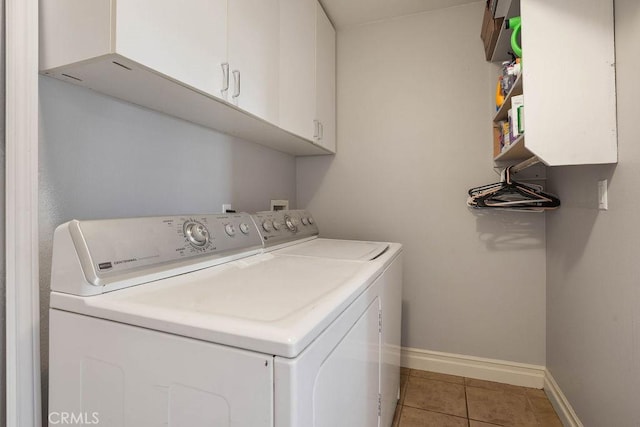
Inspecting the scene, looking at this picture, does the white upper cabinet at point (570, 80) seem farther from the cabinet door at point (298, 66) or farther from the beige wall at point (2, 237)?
the beige wall at point (2, 237)

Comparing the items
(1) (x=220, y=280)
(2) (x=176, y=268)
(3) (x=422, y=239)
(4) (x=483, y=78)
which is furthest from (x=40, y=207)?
(4) (x=483, y=78)

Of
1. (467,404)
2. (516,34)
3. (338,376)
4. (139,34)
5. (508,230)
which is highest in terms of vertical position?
(516,34)

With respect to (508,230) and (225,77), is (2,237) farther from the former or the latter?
(508,230)

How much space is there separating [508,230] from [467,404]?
1085 millimetres

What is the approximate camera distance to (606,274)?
1.21 metres

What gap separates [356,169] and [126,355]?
1.90 metres

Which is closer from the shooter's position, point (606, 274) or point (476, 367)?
point (606, 274)

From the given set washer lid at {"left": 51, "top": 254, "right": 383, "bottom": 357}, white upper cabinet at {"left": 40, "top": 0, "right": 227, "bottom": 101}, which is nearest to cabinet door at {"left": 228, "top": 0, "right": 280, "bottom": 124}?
white upper cabinet at {"left": 40, "top": 0, "right": 227, "bottom": 101}

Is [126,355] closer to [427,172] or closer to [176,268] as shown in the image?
[176,268]

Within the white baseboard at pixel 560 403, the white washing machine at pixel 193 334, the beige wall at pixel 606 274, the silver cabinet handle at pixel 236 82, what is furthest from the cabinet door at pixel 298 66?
the white baseboard at pixel 560 403

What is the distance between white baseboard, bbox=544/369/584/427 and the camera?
149cm

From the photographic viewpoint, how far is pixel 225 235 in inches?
44.6

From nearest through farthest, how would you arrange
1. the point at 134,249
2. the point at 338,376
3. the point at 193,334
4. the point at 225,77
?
the point at 193,334 → the point at 338,376 → the point at 134,249 → the point at 225,77

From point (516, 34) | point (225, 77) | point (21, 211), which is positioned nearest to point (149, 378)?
point (21, 211)
